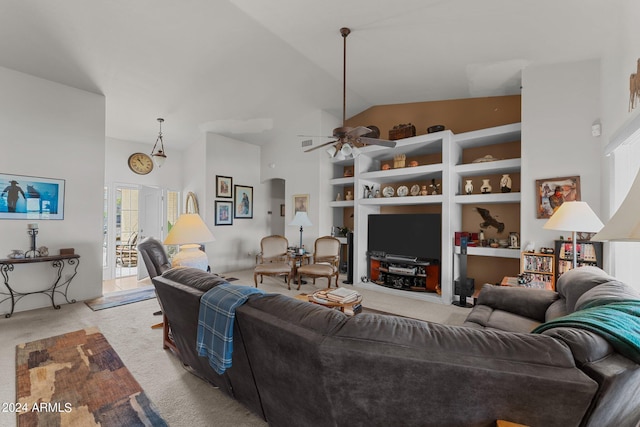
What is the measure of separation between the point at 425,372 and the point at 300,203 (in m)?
5.28

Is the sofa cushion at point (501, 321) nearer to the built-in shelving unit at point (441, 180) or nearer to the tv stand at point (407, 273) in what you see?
the built-in shelving unit at point (441, 180)

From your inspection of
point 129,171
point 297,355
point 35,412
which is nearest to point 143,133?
point 129,171

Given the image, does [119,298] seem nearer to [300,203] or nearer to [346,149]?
[300,203]

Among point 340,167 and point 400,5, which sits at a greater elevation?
point 400,5

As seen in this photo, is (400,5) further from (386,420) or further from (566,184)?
(386,420)

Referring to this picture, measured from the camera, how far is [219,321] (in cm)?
149

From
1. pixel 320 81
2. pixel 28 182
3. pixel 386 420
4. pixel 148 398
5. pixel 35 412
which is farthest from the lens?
pixel 320 81

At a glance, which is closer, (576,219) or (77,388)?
(77,388)

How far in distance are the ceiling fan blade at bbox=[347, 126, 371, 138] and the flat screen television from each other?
2163 millimetres

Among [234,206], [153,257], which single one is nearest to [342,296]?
[153,257]

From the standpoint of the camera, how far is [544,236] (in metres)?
3.38

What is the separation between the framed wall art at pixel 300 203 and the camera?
5980 mm

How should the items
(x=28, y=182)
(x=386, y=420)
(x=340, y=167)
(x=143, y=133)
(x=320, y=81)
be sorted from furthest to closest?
(x=340, y=167)
(x=143, y=133)
(x=320, y=81)
(x=28, y=182)
(x=386, y=420)

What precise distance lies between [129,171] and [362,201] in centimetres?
519
